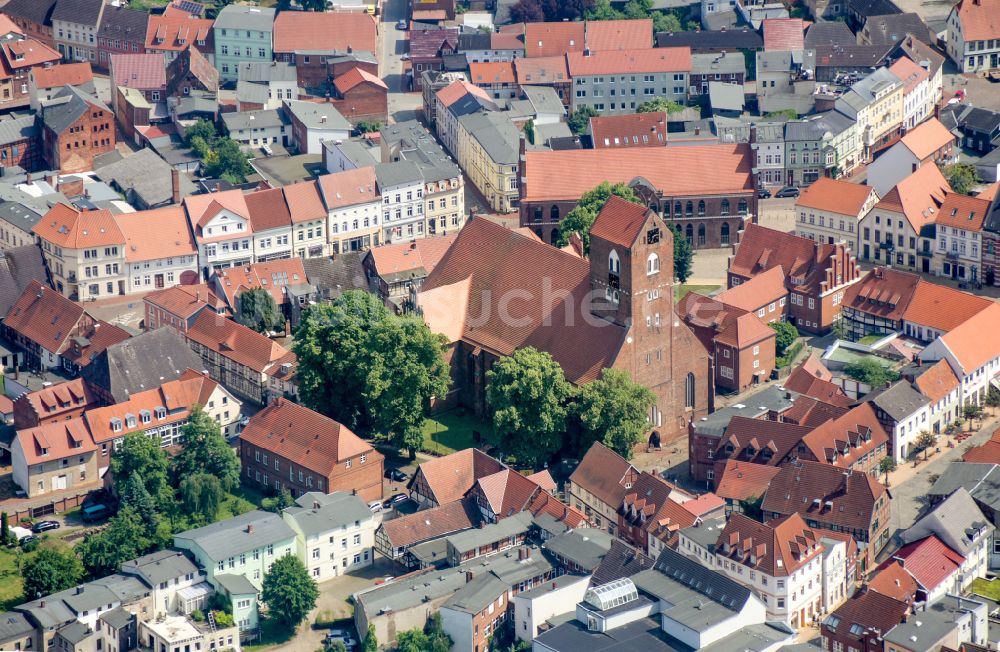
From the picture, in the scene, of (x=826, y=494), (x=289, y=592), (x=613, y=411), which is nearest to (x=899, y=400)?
(x=826, y=494)

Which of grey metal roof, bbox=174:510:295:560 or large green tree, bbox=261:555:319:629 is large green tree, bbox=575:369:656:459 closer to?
grey metal roof, bbox=174:510:295:560

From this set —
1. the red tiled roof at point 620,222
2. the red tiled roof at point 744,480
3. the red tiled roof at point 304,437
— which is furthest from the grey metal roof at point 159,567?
the red tiled roof at point 620,222

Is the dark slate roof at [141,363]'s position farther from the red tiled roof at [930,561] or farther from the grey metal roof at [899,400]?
the red tiled roof at [930,561]

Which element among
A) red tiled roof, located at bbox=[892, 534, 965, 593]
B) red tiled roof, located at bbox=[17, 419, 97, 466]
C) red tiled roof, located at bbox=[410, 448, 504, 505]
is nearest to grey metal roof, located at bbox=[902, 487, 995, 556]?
red tiled roof, located at bbox=[892, 534, 965, 593]

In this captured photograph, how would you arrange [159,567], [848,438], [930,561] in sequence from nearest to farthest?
[930,561] < [159,567] < [848,438]

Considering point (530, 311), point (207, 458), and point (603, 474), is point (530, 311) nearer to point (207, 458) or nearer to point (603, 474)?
point (603, 474)

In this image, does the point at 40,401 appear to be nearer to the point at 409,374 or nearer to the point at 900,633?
the point at 409,374

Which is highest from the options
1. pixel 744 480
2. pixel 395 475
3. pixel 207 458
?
pixel 207 458
